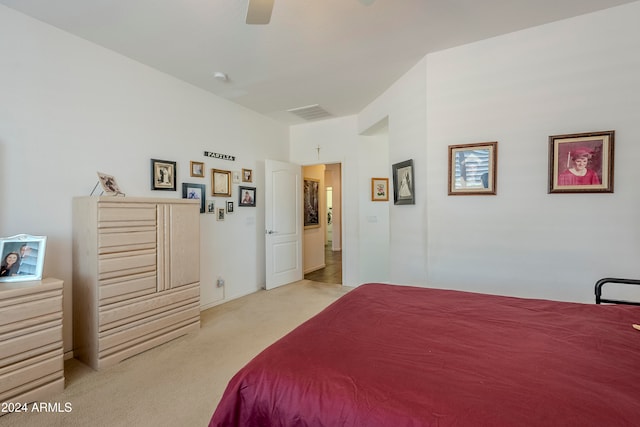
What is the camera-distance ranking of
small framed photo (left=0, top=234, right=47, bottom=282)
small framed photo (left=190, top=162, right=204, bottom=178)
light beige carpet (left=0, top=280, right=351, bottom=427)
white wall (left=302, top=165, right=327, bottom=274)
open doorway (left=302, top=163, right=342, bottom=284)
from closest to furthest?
light beige carpet (left=0, top=280, right=351, bottom=427), small framed photo (left=0, top=234, right=47, bottom=282), small framed photo (left=190, top=162, right=204, bottom=178), open doorway (left=302, top=163, right=342, bottom=284), white wall (left=302, top=165, right=327, bottom=274)

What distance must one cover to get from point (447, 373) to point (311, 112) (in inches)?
163

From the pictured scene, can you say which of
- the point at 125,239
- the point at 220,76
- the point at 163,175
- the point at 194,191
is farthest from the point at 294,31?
the point at 125,239

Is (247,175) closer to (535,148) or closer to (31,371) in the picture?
(31,371)

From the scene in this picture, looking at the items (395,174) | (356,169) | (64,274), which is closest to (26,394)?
(64,274)

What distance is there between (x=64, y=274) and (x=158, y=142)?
61.2 inches

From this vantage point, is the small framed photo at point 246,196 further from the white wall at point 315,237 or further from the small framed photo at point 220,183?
the white wall at point 315,237

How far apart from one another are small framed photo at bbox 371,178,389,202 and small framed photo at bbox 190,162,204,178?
254cm

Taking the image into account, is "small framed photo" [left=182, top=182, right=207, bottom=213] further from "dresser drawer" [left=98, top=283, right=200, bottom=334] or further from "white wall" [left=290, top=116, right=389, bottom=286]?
"white wall" [left=290, top=116, right=389, bottom=286]

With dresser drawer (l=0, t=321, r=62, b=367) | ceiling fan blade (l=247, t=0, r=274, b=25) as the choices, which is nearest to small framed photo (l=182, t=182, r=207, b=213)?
dresser drawer (l=0, t=321, r=62, b=367)

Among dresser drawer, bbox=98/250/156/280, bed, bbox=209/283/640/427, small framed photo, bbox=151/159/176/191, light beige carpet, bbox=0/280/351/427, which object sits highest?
small framed photo, bbox=151/159/176/191

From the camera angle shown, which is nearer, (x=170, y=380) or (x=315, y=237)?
(x=170, y=380)

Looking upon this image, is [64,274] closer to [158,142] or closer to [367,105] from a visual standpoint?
[158,142]

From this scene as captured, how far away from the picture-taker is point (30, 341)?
1.92 meters

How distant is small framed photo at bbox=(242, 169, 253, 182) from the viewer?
172 inches
